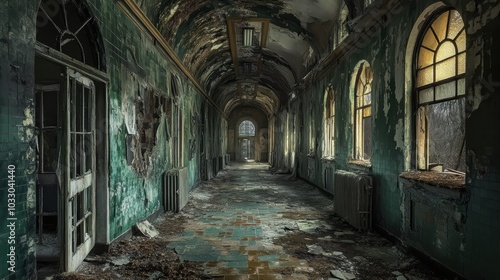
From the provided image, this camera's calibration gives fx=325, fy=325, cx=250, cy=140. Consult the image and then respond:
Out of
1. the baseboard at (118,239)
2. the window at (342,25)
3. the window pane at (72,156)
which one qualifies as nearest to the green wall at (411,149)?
the window at (342,25)

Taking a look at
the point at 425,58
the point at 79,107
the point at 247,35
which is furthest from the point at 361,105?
the point at 79,107

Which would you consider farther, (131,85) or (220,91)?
(220,91)

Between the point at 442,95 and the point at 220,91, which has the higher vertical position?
the point at 220,91

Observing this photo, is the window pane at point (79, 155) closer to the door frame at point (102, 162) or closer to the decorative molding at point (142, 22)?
the door frame at point (102, 162)

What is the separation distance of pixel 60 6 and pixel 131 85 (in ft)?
6.55

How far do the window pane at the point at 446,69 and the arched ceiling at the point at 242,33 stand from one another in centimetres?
Result: 332

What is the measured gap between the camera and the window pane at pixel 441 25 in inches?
172

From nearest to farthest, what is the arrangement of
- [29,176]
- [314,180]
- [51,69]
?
[29,176] → [51,69] → [314,180]

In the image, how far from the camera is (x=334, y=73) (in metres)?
9.41

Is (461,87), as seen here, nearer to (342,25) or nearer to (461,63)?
(461,63)

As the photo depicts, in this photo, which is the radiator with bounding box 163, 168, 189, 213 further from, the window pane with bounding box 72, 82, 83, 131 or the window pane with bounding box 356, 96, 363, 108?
the window pane with bounding box 356, 96, 363, 108

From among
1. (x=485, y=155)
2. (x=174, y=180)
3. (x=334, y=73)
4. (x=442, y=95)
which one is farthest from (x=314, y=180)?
(x=485, y=155)

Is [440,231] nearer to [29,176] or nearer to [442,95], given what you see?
[442,95]

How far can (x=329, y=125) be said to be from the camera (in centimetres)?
1050
